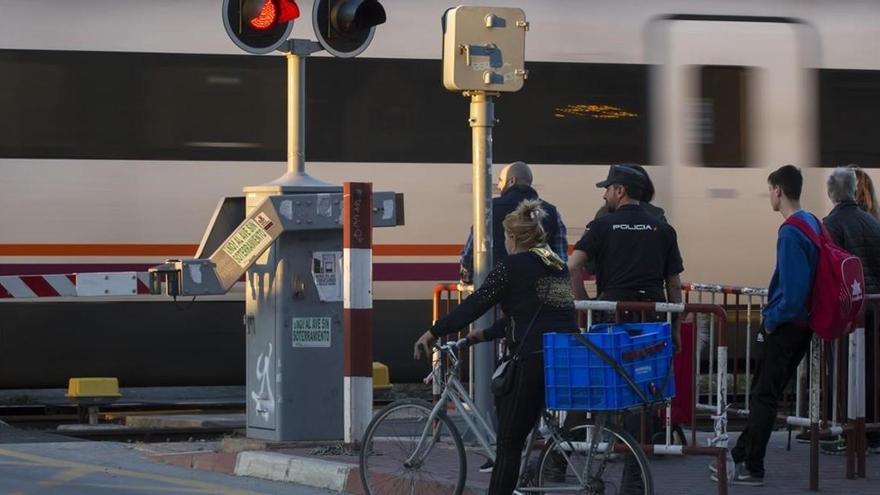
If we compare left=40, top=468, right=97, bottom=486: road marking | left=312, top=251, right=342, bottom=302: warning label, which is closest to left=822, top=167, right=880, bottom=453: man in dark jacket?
left=312, top=251, right=342, bottom=302: warning label

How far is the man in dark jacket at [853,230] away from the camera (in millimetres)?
10391

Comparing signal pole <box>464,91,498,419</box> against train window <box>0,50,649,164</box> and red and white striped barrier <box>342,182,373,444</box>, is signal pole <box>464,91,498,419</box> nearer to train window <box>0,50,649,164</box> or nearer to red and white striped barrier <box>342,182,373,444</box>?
red and white striped barrier <box>342,182,373,444</box>

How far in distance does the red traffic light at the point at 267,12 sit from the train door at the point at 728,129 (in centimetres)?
518

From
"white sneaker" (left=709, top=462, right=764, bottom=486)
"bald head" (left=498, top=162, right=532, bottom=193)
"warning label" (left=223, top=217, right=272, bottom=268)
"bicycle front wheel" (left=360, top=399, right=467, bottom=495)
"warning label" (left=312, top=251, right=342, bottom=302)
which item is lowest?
"white sneaker" (left=709, top=462, right=764, bottom=486)

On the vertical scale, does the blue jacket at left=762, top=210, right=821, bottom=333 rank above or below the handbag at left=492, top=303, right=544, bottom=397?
above

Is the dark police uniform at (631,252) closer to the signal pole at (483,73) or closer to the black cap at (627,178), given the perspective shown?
the black cap at (627,178)

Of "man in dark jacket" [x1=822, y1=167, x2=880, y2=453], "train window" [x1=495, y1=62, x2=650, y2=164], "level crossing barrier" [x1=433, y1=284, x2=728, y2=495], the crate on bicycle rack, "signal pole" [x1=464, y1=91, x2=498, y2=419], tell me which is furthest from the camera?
"train window" [x1=495, y1=62, x2=650, y2=164]

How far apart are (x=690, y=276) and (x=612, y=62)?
6.21 ft

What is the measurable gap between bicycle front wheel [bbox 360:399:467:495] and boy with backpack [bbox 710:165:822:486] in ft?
5.72

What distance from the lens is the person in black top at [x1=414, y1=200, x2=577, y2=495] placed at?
7656 mm

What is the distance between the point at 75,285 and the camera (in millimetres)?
11938

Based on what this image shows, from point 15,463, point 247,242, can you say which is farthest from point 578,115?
point 15,463

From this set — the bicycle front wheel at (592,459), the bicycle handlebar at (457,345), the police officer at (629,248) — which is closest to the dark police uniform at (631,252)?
the police officer at (629,248)

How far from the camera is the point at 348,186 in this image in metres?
9.82
